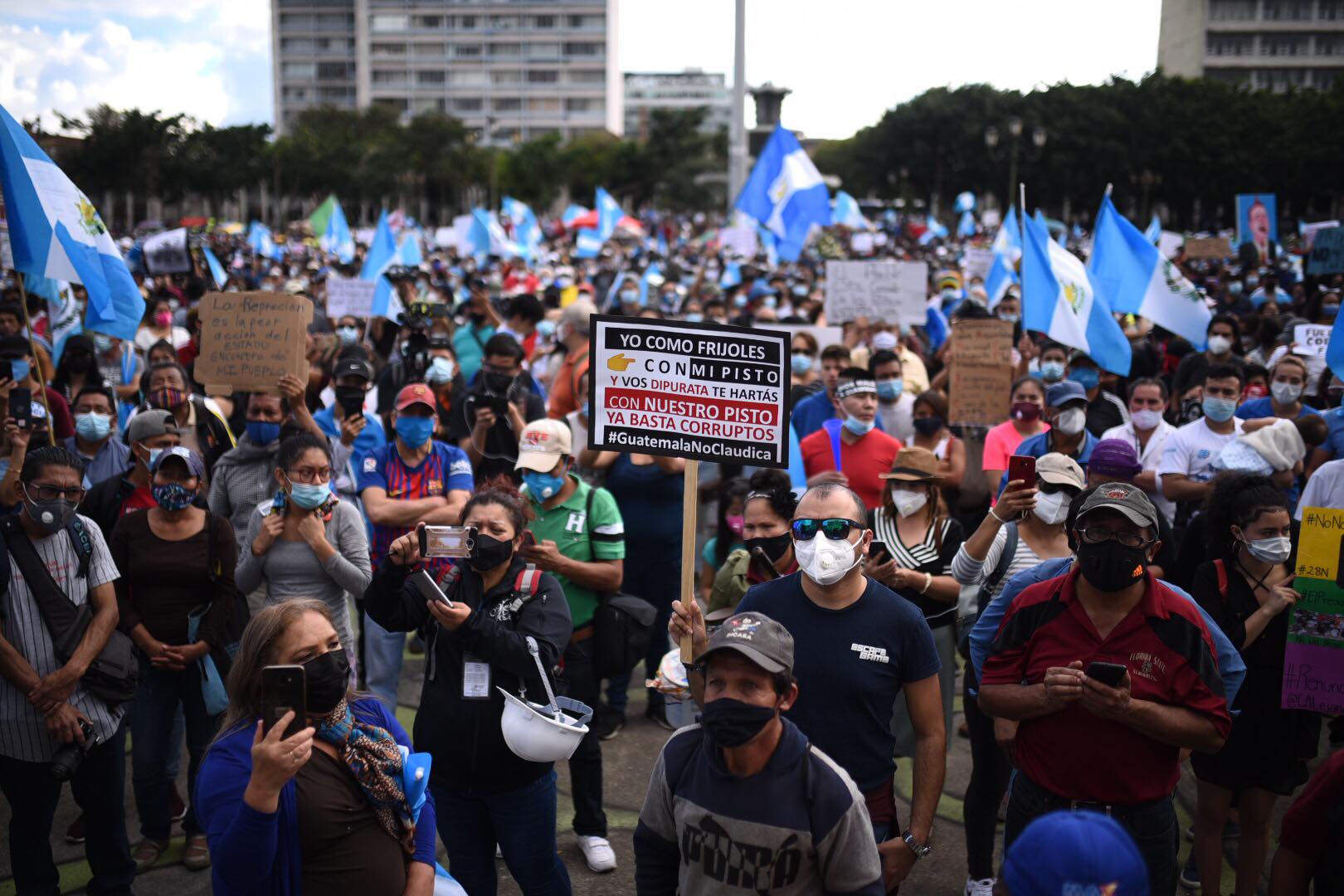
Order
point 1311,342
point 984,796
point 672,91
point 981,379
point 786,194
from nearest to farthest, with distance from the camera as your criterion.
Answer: point 984,796, point 981,379, point 1311,342, point 786,194, point 672,91

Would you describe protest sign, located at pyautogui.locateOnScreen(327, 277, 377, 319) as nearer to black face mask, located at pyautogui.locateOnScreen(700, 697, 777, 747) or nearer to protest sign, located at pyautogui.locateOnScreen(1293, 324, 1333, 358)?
protest sign, located at pyautogui.locateOnScreen(1293, 324, 1333, 358)

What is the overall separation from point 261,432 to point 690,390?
3.06 meters

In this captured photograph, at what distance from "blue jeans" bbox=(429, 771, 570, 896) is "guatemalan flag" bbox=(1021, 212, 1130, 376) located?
5.89 m

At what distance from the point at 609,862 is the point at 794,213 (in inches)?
522

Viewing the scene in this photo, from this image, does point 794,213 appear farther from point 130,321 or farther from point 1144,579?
point 1144,579

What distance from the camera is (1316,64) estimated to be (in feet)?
278

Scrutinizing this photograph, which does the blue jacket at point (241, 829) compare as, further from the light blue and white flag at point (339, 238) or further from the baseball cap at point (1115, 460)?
the light blue and white flag at point (339, 238)

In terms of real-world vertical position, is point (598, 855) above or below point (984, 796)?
below

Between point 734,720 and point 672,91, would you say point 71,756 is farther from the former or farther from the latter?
point 672,91

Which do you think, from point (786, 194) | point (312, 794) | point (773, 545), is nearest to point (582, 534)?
point (773, 545)

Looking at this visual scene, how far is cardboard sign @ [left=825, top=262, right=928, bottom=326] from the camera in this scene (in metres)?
12.1

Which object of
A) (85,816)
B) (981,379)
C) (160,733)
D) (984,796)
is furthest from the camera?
(981,379)

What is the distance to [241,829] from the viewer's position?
2617 millimetres

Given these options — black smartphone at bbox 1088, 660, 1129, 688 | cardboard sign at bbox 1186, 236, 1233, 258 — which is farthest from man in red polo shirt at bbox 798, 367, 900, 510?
cardboard sign at bbox 1186, 236, 1233, 258
